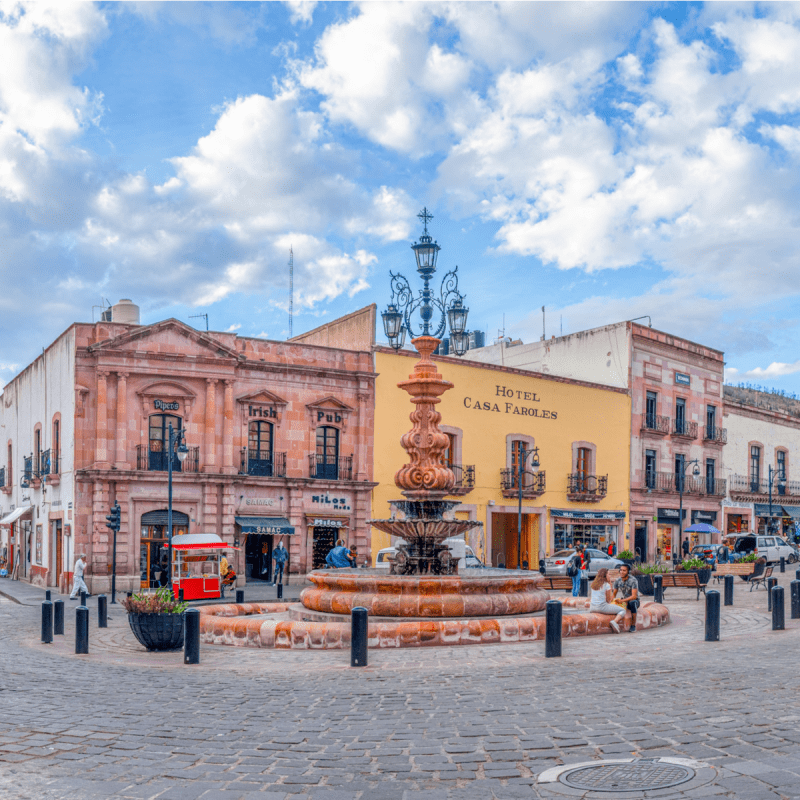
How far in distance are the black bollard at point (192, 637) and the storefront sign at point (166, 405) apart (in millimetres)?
19198

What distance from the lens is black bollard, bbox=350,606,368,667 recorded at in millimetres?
11422

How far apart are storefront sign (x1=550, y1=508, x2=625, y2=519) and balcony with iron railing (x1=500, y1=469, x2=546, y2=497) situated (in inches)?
51.9

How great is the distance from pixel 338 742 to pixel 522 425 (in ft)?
105

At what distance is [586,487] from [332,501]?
13.1 m

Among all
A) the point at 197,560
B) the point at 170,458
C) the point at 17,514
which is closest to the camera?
the point at 197,560

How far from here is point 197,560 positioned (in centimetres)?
2530

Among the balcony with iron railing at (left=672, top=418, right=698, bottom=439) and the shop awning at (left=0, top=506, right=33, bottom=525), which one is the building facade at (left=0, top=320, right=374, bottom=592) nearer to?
the shop awning at (left=0, top=506, right=33, bottom=525)

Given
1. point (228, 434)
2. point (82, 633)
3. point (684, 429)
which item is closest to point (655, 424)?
point (684, 429)

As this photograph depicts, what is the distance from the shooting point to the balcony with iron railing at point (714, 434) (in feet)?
154

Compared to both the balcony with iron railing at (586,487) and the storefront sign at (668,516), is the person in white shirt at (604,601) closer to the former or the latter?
the balcony with iron railing at (586,487)

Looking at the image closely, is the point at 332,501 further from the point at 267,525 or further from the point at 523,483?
the point at 523,483

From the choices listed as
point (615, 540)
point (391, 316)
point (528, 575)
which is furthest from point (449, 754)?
point (615, 540)

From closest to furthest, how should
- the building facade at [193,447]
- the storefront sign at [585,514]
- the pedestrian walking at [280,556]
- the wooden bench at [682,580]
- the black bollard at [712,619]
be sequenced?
A: the black bollard at [712,619] < the wooden bench at [682,580] < the pedestrian walking at [280,556] < the building facade at [193,447] < the storefront sign at [585,514]

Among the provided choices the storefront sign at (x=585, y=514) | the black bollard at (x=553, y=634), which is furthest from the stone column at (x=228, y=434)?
the black bollard at (x=553, y=634)
